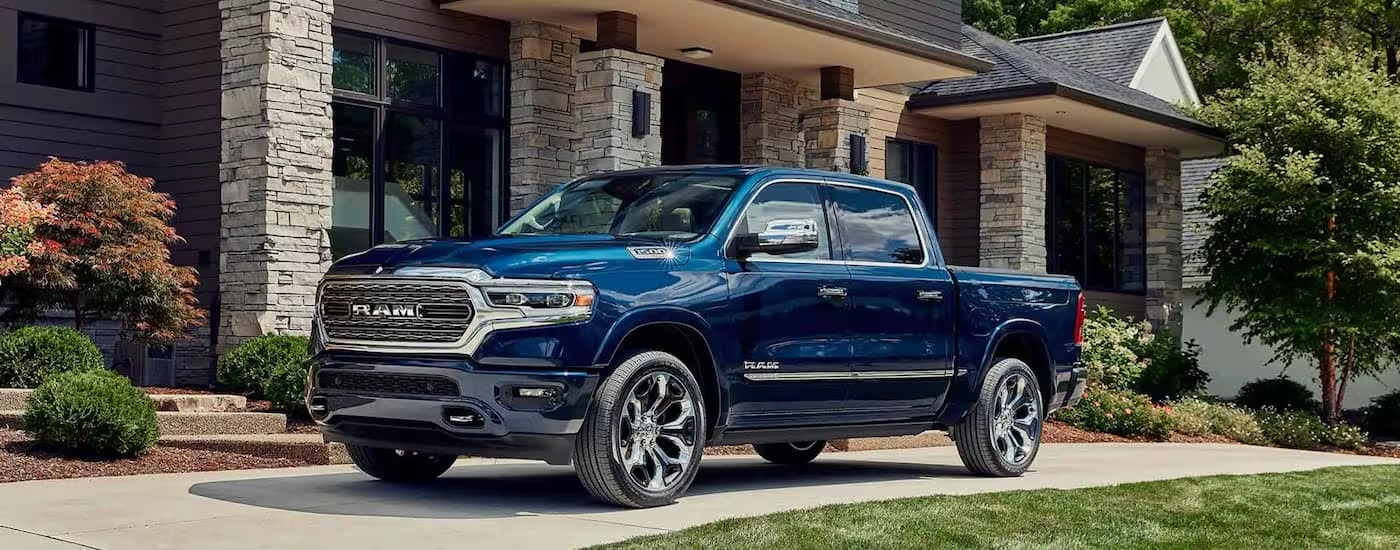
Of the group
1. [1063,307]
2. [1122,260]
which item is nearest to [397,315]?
[1063,307]

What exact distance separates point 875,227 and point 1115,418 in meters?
9.47

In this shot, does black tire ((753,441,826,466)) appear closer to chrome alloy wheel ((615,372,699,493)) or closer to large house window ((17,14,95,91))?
chrome alloy wheel ((615,372,699,493))

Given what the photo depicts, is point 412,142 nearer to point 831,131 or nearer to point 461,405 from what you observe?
point 831,131

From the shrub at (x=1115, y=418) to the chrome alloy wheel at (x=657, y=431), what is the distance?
35.8 ft

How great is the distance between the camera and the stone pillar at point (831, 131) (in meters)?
21.2

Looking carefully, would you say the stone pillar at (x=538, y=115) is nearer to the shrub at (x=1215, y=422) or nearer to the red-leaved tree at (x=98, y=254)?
the red-leaved tree at (x=98, y=254)

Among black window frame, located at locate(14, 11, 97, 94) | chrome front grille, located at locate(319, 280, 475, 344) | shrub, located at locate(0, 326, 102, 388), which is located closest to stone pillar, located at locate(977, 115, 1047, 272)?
black window frame, located at locate(14, 11, 97, 94)

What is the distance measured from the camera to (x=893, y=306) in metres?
9.79

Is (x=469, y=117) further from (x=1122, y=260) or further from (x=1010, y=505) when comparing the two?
(x=1122, y=260)

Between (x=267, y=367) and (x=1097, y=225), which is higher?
(x=1097, y=225)

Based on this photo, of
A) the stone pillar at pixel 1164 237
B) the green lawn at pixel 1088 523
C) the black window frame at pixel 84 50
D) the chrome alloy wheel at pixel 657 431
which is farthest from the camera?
the stone pillar at pixel 1164 237

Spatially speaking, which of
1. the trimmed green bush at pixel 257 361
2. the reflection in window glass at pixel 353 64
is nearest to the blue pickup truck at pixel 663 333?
the trimmed green bush at pixel 257 361

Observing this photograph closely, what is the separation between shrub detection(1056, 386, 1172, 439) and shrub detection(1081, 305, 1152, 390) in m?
1.05

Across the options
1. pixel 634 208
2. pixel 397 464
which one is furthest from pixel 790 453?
pixel 397 464
